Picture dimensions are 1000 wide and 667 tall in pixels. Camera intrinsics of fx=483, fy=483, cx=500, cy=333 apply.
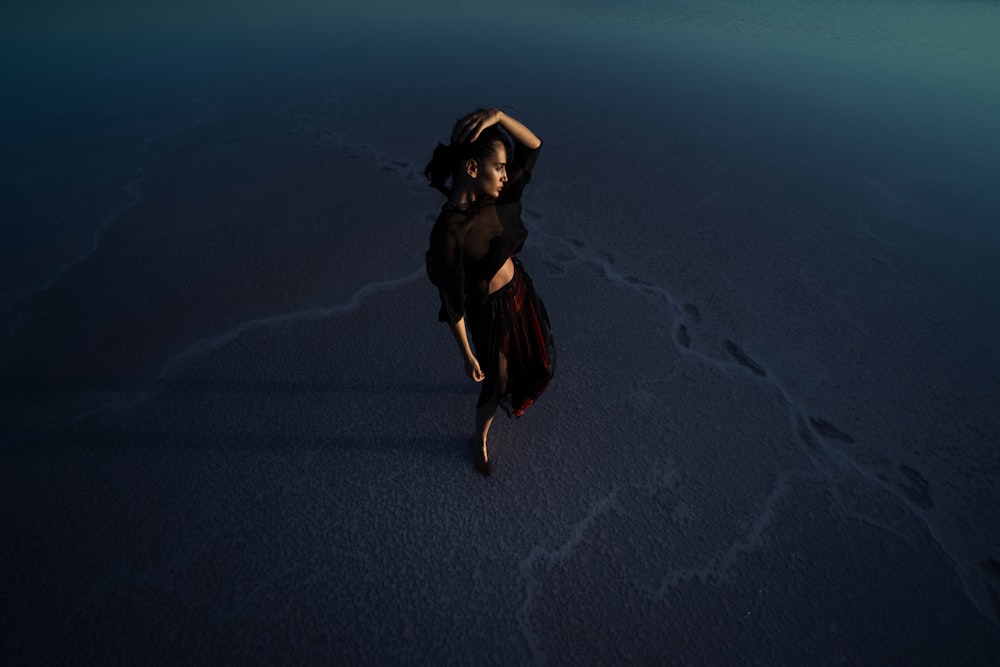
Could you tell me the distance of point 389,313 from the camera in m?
2.77

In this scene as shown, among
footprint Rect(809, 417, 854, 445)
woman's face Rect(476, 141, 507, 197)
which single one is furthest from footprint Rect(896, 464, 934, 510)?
woman's face Rect(476, 141, 507, 197)

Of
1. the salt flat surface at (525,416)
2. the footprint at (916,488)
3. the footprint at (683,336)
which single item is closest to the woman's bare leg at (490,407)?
the salt flat surface at (525,416)

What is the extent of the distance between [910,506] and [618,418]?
1123mm

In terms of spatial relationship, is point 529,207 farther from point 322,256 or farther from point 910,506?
point 910,506

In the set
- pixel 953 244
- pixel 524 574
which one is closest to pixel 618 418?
pixel 524 574

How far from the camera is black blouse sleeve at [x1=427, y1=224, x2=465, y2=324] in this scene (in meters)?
1.38

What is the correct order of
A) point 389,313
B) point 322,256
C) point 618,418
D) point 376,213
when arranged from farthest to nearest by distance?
point 376,213
point 322,256
point 389,313
point 618,418

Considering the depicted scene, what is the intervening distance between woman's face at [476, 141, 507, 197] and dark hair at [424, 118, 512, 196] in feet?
0.04

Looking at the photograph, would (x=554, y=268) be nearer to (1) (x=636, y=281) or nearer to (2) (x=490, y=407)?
(1) (x=636, y=281)

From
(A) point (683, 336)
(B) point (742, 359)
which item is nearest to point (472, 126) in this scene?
(A) point (683, 336)

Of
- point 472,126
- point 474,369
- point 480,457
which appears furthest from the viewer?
point 480,457

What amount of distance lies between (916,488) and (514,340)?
1.71m

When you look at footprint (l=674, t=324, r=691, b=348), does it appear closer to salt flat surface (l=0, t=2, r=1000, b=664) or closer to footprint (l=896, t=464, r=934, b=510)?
salt flat surface (l=0, t=2, r=1000, b=664)

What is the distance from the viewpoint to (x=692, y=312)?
9.11 feet
